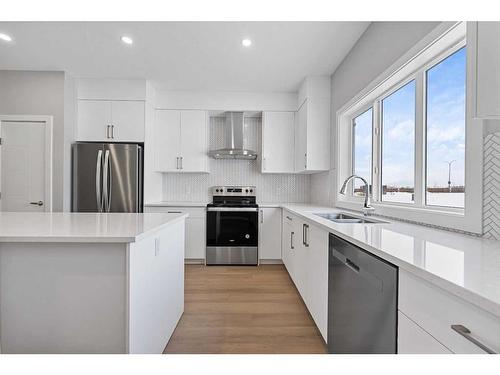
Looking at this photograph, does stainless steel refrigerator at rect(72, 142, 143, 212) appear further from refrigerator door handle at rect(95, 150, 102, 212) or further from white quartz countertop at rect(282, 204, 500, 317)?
white quartz countertop at rect(282, 204, 500, 317)

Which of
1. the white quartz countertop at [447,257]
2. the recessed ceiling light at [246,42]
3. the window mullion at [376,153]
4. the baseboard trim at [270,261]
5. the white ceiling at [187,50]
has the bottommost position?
the baseboard trim at [270,261]

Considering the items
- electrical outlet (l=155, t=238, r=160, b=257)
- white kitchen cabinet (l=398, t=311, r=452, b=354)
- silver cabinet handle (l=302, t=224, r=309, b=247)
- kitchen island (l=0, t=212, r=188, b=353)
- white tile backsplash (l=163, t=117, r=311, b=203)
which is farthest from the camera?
white tile backsplash (l=163, t=117, r=311, b=203)

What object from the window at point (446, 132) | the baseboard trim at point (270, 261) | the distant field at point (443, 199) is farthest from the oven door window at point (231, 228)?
the window at point (446, 132)

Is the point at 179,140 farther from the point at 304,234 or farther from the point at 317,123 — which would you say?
the point at 304,234

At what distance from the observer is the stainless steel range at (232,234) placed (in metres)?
3.87

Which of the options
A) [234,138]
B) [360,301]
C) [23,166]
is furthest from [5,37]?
[360,301]

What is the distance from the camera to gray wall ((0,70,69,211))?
3484 millimetres

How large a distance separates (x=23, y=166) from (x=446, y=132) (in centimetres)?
448

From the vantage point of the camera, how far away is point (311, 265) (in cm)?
225

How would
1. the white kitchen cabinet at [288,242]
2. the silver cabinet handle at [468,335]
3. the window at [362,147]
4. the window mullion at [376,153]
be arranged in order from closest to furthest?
the silver cabinet handle at [468,335] → the window mullion at [376,153] → the window at [362,147] → the white kitchen cabinet at [288,242]

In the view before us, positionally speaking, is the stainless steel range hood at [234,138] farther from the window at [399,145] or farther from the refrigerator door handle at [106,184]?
the window at [399,145]

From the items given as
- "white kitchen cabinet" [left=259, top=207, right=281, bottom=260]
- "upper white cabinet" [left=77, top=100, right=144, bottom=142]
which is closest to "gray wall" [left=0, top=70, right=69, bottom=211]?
"upper white cabinet" [left=77, top=100, right=144, bottom=142]

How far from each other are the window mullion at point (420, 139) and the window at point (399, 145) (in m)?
0.10

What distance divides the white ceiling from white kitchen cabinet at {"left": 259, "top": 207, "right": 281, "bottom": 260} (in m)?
1.79
